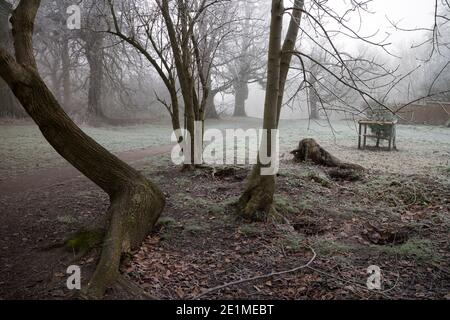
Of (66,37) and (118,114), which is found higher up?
(66,37)

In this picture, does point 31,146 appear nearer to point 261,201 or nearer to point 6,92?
point 6,92

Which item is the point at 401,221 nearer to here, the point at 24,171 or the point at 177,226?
the point at 177,226

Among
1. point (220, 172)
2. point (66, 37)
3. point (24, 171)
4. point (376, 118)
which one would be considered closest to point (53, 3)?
point (66, 37)

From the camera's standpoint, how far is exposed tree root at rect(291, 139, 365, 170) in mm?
8211

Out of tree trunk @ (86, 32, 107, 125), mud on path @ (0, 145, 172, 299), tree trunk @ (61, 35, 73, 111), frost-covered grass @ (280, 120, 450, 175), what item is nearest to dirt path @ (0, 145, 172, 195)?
mud on path @ (0, 145, 172, 299)

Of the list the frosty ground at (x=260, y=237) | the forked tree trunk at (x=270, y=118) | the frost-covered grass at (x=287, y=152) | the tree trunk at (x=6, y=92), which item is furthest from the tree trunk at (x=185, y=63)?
the tree trunk at (x=6, y=92)

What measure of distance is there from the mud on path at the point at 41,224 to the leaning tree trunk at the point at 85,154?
1.44ft

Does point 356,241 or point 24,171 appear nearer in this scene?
point 356,241

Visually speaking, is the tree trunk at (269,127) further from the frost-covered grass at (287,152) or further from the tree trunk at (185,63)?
the tree trunk at (185,63)

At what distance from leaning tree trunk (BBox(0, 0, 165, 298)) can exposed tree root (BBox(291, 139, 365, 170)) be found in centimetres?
489

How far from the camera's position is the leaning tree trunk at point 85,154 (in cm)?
396
